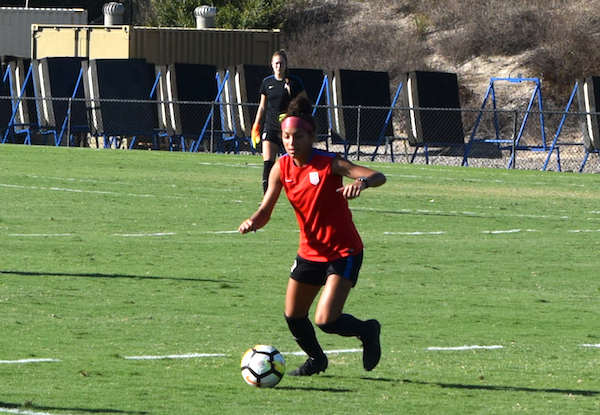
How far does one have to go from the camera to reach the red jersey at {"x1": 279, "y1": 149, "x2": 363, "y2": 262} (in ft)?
23.0

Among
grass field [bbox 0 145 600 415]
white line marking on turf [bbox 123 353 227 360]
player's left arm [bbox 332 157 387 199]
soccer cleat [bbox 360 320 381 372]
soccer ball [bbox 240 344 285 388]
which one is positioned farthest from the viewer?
white line marking on turf [bbox 123 353 227 360]

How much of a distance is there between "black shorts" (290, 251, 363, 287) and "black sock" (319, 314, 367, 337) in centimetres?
25

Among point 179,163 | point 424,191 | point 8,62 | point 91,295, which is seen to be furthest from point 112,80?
point 91,295

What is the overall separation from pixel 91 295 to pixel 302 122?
11.6ft

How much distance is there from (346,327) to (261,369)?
621 mm

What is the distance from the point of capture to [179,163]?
1052 inches

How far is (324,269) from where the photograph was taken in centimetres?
705

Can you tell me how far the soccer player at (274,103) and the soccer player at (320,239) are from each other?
8.72 m

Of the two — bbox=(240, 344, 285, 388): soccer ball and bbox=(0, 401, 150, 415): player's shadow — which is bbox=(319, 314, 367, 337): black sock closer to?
bbox=(240, 344, 285, 388): soccer ball

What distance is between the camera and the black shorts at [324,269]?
699 centimetres

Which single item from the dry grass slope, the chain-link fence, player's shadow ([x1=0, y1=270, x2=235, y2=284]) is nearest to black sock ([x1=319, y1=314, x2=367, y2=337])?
player's shadow ([x1=0, y1=270, x2=235, y2=284])

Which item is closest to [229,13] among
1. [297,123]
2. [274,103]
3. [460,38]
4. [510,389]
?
[460,38]

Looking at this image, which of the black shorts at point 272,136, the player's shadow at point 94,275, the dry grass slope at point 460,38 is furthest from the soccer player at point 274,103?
the dry grass slope at point 460,38

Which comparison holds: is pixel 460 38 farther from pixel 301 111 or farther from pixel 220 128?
pixel 301 111
